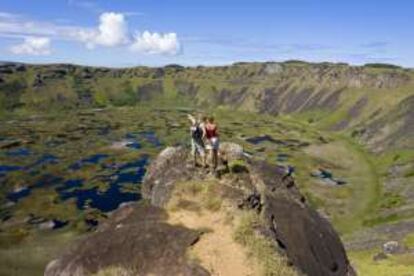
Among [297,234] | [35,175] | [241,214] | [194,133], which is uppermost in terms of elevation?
[194,133]

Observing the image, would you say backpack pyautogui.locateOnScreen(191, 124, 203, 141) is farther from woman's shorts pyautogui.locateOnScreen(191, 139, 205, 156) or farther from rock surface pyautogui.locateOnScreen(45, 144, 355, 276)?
rock surface pyautogui.locateOnScreen(45, 144, 355, 276)

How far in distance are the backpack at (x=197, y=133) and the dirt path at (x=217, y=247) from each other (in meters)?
6.36

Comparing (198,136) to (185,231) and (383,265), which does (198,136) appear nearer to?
(185,231)

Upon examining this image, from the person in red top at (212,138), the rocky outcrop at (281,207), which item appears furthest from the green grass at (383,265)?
the person in red top at (212,138)

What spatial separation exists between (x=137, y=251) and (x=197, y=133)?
10653mm

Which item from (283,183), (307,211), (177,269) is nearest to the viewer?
(177,269)

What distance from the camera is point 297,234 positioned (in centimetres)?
4259

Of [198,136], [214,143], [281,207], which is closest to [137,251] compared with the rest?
[214,143]

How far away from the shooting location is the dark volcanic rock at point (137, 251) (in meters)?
34.7

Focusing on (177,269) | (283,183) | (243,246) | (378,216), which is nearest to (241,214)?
(243,246)

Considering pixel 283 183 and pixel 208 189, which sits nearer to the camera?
pixel 208 189

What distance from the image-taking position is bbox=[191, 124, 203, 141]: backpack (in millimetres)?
42469

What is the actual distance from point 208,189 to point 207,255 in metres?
5.38

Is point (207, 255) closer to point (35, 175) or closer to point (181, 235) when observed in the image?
point (181, 235)
